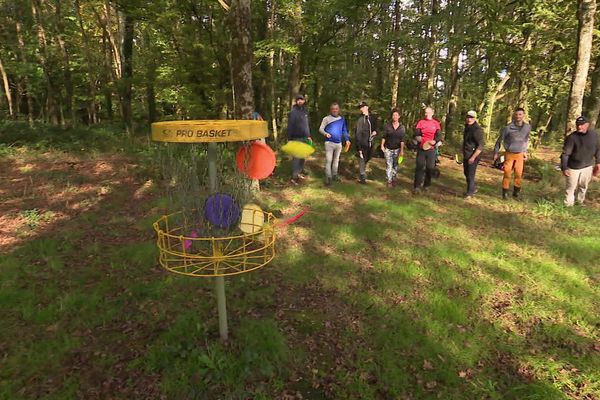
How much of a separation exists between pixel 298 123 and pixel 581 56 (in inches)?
286

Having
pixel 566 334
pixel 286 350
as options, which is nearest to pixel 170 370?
pixel 286 350

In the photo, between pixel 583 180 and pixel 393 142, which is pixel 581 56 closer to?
pixel 583 180

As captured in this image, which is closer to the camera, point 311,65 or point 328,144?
point 328,144

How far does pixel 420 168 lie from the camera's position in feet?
29.4

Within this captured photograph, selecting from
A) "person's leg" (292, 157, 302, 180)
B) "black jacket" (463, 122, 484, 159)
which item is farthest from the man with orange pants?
"person's leg" (292, 157, 302, 180)

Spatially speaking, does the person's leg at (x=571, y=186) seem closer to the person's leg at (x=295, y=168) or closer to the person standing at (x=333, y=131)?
the person standing at (x=333, y=131)

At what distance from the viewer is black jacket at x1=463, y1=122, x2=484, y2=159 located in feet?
27.4

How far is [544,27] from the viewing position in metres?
12.2

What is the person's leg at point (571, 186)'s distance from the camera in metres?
7.58

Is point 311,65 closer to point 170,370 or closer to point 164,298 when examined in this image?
point 164,298

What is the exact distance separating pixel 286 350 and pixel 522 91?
590 inches

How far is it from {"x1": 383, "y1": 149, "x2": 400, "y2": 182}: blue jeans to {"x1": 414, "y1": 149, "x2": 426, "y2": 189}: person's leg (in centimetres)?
71

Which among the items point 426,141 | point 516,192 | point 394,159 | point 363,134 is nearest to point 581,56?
point 516,192

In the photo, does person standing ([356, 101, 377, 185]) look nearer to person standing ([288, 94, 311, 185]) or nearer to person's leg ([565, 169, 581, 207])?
person standing ([288, 94, 311, 185])
